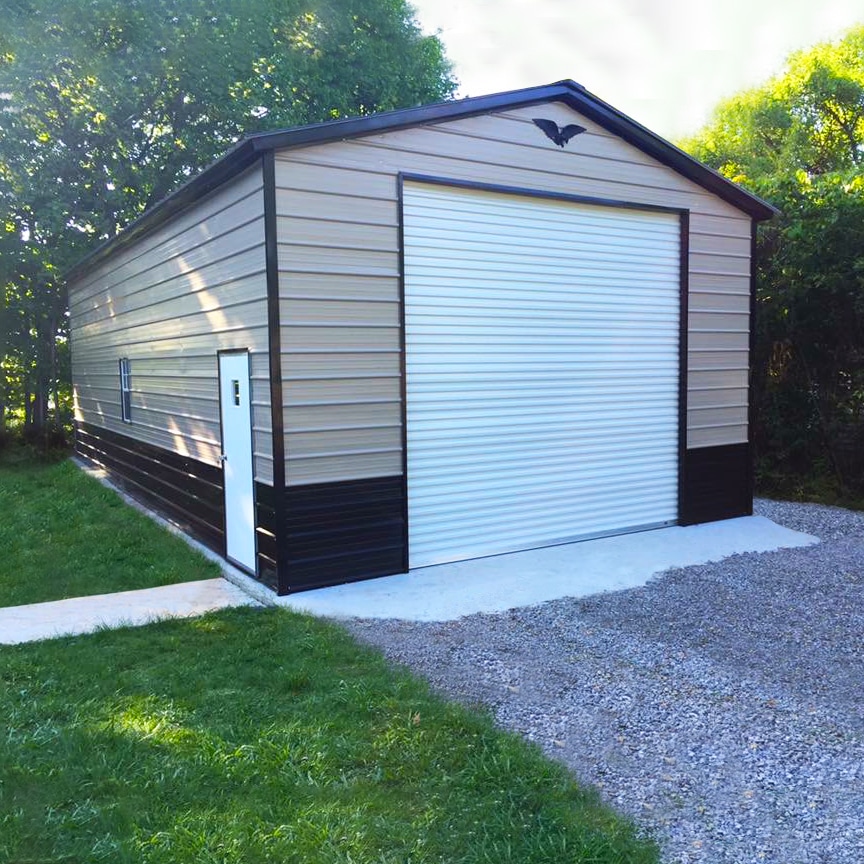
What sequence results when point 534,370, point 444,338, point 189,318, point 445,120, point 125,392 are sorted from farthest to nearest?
point 125,392 → point 189,318 → point 534,370 → point 444,338 → point 445,120

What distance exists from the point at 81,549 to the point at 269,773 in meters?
5.01

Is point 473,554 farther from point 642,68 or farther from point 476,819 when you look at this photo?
point 642,68

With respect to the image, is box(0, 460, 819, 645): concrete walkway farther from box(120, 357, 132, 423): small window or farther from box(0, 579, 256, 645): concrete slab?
box(120, 357, 132, 423): small window

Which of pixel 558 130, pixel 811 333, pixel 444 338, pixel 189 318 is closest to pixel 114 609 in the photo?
pixel 189 318

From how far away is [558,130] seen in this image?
7.30m

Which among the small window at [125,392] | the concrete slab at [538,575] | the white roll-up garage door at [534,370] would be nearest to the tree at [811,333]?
the concrete slab at [538,575]

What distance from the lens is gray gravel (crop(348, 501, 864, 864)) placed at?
9.69ft

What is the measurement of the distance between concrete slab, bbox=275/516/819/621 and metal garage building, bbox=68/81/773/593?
0.21m

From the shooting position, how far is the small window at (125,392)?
34.5ft

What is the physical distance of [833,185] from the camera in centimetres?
1002

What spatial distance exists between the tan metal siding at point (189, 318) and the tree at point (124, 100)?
193 inches

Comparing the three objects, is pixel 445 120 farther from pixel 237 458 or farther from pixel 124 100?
pixel 124 100

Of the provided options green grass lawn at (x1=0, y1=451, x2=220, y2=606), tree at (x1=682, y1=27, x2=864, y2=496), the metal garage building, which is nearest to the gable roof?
the metal garage building

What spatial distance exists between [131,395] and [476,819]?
28.9 feet
